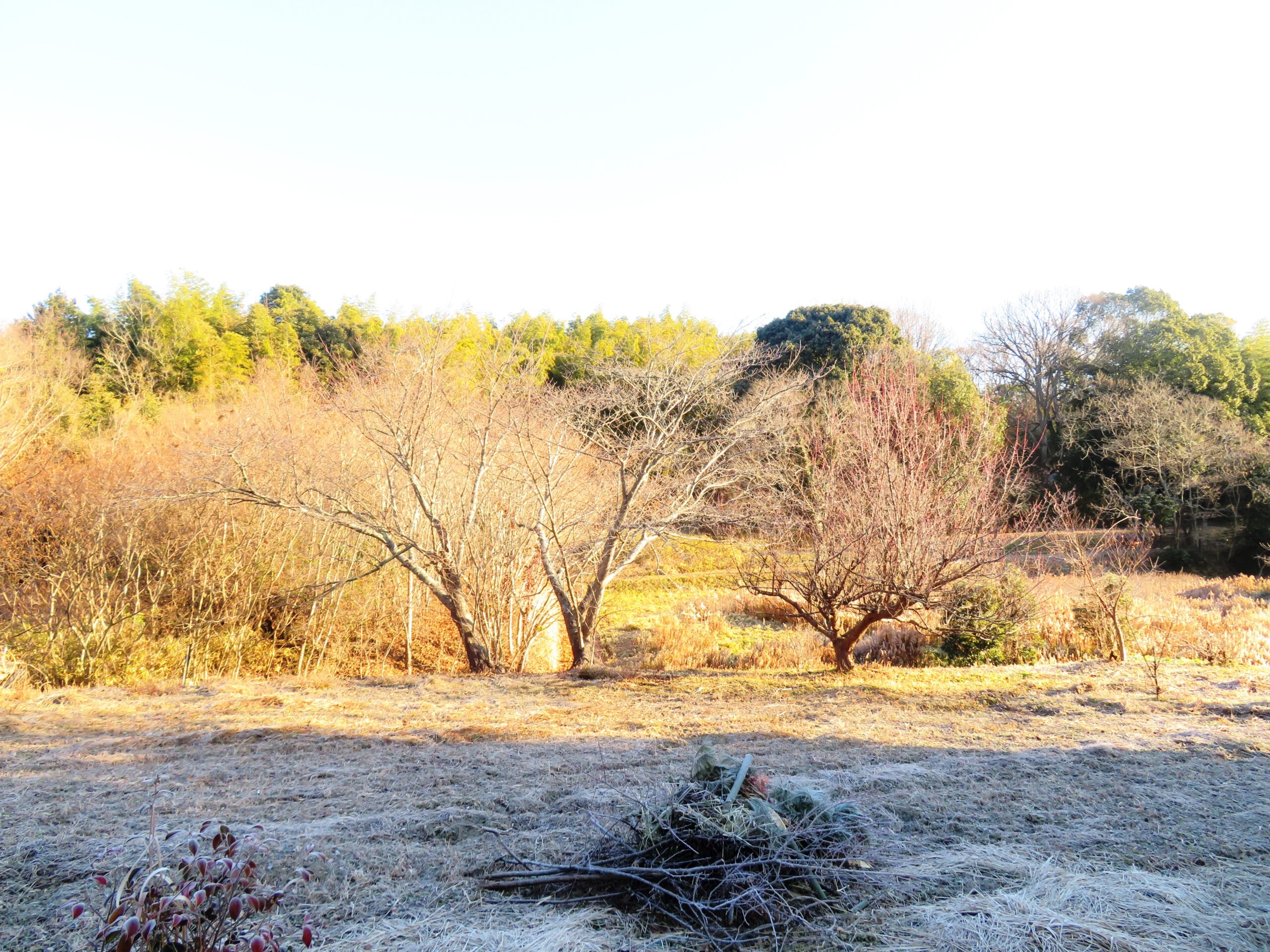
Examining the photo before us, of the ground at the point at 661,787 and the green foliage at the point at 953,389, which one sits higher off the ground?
the green foliage at the point at 953,389

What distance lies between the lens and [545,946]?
2305mm

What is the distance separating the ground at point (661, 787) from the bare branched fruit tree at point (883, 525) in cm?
82

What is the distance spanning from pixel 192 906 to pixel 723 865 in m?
1.69

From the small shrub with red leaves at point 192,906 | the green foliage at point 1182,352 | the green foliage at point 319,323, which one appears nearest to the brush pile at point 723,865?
the small shrub with red leaves at point 192,906

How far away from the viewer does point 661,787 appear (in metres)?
3.66

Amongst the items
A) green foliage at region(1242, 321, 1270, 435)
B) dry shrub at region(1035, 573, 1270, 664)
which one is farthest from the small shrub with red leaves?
green foliage at region(1242, 321, 1270, 435)

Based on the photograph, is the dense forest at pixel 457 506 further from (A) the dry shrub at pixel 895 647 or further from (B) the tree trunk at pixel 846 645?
(A) the dry shrub at pixel 895 647

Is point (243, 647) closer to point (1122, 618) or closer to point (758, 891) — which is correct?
point (758, 891)

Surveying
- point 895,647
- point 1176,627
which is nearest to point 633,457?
point 895,647

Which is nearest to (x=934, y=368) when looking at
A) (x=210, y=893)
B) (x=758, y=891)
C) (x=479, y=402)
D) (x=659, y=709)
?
(x=479, y=402)

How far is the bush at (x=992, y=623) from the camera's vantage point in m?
7.49

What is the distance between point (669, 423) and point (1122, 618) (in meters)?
5.47

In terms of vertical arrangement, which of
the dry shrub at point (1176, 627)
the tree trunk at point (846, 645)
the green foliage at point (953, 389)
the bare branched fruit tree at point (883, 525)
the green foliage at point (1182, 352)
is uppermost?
the green foliage at point (1182, 352)

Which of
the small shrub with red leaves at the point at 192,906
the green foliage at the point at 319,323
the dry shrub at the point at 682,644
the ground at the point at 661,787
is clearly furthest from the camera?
the green foliage at the point at 319,323
